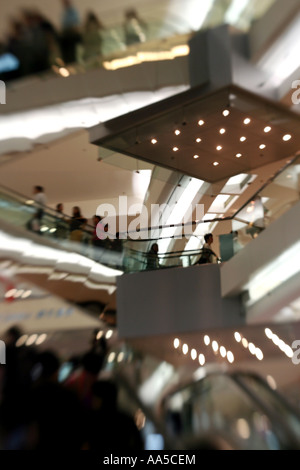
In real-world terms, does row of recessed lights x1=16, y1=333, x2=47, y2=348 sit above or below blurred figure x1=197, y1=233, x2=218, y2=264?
below

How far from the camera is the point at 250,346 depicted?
9461 mm

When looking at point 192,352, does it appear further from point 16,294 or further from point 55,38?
point 55,38

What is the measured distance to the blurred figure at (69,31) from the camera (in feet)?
26.2

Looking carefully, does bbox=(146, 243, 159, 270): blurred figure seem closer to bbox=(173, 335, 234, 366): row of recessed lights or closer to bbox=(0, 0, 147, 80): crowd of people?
bbox=(173, 335, 234, 366): row of recessed lights

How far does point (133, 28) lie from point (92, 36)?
22.9 inches

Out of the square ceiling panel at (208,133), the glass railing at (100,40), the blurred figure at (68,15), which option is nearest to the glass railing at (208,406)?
the glass railing at (100,40)

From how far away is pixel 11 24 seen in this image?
8016mm

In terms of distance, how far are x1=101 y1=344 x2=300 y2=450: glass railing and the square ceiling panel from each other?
450 cm

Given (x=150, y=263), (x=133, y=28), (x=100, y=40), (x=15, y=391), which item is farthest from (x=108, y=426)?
(x=133, y=28)

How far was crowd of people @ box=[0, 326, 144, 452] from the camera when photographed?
8484 millimetres

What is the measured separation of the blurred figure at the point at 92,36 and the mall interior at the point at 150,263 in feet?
0.07

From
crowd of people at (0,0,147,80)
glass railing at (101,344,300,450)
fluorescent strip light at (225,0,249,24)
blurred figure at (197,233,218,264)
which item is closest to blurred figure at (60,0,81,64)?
crowd of people at (0,0,147,80)

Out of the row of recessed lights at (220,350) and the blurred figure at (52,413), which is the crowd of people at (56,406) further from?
the row of recessed lights at (220,350)
